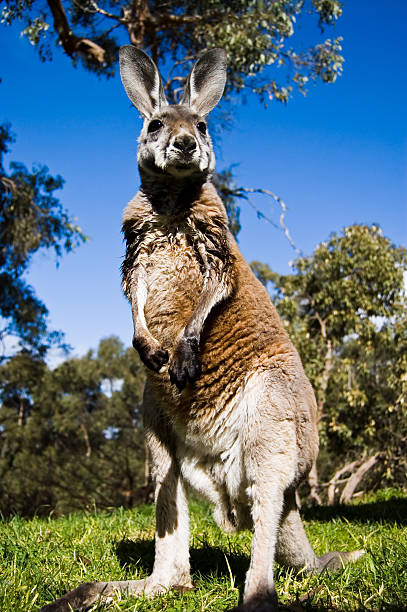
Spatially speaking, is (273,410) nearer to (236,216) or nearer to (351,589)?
(351,589)

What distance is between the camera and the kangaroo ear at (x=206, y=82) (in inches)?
140

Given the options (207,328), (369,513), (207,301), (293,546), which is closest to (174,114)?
(207,301)

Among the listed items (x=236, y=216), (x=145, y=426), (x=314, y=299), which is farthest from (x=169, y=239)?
(x=314, y=299)

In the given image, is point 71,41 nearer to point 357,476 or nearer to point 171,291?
point 171,291

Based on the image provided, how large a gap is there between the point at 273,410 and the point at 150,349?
699mm

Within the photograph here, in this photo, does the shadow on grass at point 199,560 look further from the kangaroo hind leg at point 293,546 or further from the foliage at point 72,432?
the foliage at point 72,432

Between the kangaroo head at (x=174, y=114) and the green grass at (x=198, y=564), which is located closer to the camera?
the green grass at (x=198, y=564)

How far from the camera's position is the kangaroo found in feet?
9.12

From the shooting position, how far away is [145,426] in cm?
317

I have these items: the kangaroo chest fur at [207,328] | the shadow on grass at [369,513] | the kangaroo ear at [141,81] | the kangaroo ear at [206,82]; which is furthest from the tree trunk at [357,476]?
the kangaroo ear at [141,81]

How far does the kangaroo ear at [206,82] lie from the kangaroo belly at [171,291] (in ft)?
3.50

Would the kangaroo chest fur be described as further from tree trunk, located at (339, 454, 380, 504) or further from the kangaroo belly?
tree trunk, located at (339, 454, 380, 504)

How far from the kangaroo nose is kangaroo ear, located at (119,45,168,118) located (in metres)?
0.56

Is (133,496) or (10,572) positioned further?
(133,496)
